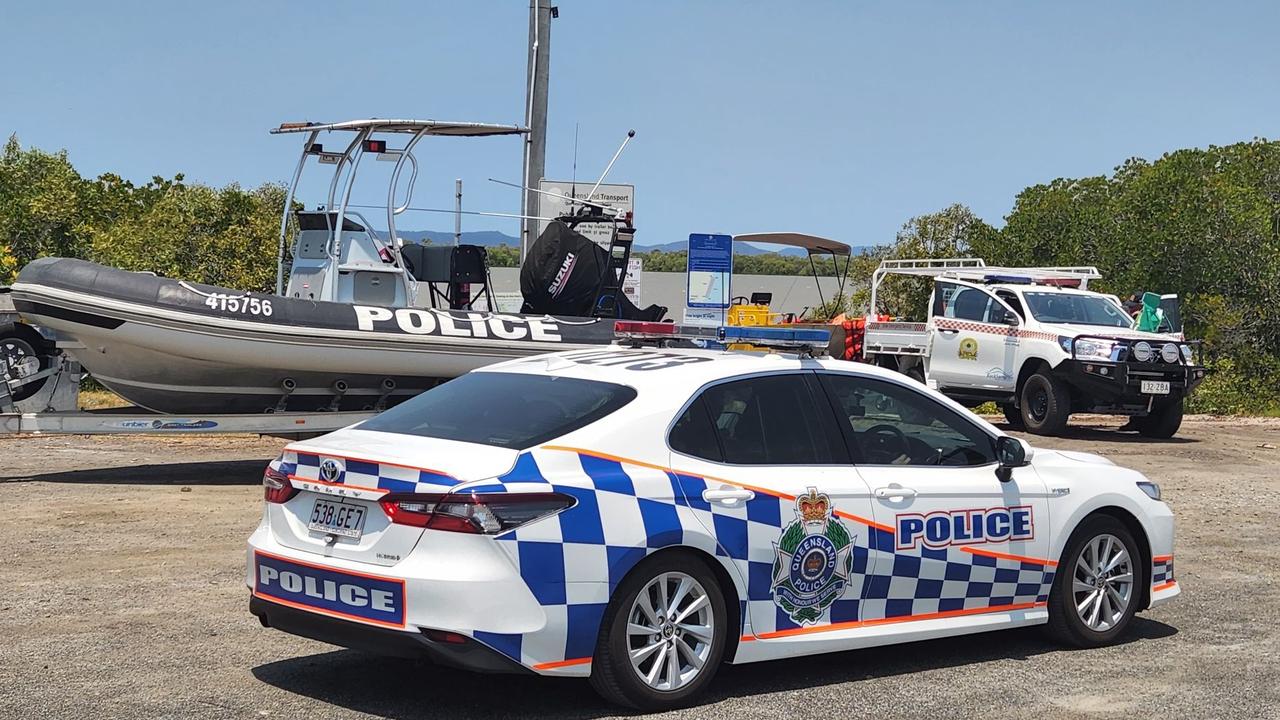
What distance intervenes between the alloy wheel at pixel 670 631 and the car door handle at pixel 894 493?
107 centimetres

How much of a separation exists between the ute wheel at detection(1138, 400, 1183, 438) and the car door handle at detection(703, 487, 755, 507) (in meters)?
13.6

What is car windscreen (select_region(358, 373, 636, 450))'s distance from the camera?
5.86 m

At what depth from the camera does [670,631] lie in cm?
579

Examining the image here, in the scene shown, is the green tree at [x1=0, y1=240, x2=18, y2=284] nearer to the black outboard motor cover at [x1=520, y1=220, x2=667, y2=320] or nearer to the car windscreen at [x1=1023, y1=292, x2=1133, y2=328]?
the black outboard motor cover at [x1=520, y1=220, x2=667, y2=320]

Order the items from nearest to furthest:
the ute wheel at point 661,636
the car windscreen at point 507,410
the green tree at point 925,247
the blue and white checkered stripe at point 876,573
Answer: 1. the ute wheel at point 661,636
2. the car windscreen at point 507,410
3. the blue and white checkered stripe at point 876,573
4. the green tree at point 925,247

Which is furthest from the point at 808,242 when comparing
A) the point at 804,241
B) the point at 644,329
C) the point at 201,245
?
the point at 644,329

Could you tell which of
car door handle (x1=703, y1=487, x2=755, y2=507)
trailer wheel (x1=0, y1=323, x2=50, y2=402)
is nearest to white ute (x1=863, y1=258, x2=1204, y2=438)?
trailer wheel (x1=0, y1=323, x2=50, y2=402)

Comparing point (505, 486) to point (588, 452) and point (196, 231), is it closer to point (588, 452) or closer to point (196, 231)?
point (588, 452)

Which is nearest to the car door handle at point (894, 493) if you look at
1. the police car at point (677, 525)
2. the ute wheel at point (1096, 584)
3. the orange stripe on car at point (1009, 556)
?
the police car at point (677, 525)

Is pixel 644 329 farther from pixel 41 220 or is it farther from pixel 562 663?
pixel 41 220

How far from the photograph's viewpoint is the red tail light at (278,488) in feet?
19.3

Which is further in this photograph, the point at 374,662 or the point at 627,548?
the point at 374,662

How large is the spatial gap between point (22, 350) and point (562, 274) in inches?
201

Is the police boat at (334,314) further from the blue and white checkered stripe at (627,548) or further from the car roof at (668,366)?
the blue and white checkered stripe at (627,548)
